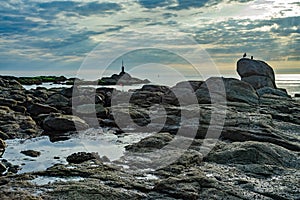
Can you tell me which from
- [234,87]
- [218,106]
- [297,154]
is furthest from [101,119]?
[297,154]

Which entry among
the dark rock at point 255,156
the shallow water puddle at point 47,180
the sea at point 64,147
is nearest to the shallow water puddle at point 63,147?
the sea at point 64,147

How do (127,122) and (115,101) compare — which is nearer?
(127,122)

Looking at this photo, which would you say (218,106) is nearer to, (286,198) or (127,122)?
(127,122)

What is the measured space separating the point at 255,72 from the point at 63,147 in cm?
4235

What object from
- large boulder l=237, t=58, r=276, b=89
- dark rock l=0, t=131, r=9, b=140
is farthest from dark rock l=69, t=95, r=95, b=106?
large boulder l=237, t=58, r=276, b=89

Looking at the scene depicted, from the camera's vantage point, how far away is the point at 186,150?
1786cm

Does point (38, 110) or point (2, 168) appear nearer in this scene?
point (2, 168)

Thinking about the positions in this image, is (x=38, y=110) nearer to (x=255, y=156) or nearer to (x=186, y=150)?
(x=186, y=150)

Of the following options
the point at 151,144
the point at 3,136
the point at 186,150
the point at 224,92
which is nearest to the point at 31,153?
the point at 3,136

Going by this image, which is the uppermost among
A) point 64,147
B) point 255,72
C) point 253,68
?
point 253,68

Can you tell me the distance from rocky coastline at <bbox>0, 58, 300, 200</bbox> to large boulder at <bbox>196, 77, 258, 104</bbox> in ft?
0.32

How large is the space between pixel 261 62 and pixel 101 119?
36.3 m

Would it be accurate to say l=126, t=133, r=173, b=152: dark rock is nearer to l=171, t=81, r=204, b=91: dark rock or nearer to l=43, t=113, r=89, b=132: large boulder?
l=43, t=113, r=89, b=132: large boulder

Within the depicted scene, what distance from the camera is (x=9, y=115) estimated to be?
92.9 ft
